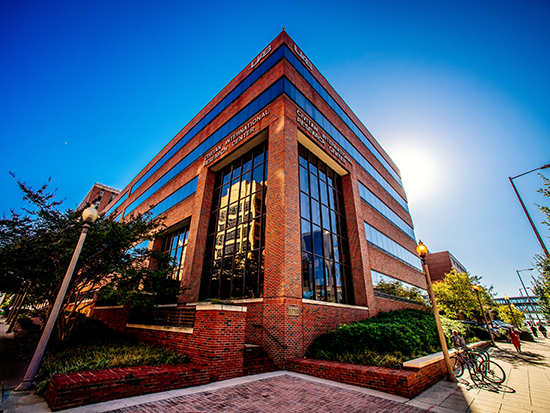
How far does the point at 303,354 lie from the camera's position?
962cm

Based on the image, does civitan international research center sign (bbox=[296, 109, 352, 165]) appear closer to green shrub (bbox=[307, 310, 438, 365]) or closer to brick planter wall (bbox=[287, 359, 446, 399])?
green shrub (bbox=[307, 310, 438, 365])

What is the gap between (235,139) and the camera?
16.0 meters

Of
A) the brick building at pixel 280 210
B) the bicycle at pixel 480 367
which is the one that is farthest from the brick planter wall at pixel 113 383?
the bicycle at pixel 480 367

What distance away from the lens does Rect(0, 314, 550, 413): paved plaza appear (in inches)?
188

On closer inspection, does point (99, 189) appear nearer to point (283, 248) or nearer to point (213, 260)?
point (213, 260)

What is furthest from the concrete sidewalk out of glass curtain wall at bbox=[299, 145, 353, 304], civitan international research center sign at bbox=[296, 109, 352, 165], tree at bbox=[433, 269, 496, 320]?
tree at bbox=[433, 269, 496, 320]

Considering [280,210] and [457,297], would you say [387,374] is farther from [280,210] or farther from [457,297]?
[457,297]

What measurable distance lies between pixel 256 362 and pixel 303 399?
320 cm

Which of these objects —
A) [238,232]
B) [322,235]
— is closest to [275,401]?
[238,232]

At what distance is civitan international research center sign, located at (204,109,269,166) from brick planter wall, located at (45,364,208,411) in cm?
1234

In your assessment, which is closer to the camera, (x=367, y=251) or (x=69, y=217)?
(x=69, y=217)

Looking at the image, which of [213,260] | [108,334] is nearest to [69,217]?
[108,334]

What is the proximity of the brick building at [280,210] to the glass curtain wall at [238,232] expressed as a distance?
0.24 feet

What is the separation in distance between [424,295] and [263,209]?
23224 millimetres
